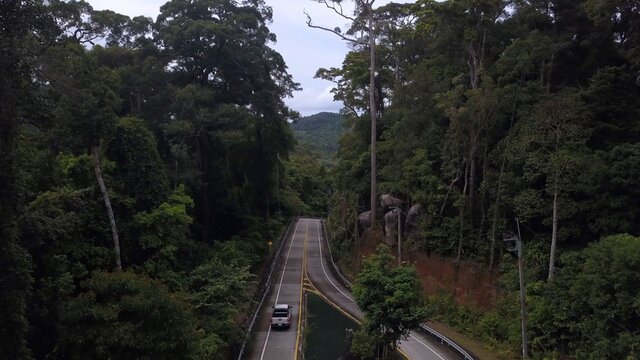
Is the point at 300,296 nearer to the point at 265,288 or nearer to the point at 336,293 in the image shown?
the point at 336,293

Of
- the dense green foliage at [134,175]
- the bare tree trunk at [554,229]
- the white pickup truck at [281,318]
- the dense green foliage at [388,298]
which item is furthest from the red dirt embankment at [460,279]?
the dense green foliage at [134,175]

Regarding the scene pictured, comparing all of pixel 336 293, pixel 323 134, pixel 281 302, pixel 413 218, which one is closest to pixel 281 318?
pixel 281 302

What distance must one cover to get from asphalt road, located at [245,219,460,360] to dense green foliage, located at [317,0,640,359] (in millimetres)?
3005

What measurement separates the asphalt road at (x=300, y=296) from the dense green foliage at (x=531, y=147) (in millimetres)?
3005

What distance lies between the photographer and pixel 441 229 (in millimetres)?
29953

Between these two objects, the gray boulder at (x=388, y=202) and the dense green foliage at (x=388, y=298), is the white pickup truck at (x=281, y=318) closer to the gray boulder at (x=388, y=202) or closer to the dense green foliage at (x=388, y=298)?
the dense green foliage at (x=388, y=298)

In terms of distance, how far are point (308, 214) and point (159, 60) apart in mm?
52786

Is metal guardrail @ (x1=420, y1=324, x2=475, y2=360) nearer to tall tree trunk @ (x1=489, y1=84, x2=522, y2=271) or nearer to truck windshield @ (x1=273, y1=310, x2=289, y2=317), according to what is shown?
tall tree trunk @ (x1=489, y1=84, x2=522, y2=271)

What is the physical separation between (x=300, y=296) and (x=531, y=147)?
1776cm

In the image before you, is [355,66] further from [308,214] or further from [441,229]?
[308,214]

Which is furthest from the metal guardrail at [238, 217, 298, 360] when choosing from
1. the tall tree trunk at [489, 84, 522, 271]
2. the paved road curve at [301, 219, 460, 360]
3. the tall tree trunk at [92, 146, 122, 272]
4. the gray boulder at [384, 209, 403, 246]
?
the tall tree trunk at [489, 84, 522, 271]

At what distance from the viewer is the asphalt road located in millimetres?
23078

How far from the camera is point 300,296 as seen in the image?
34094 mm

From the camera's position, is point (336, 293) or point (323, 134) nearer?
point (336, 293)
